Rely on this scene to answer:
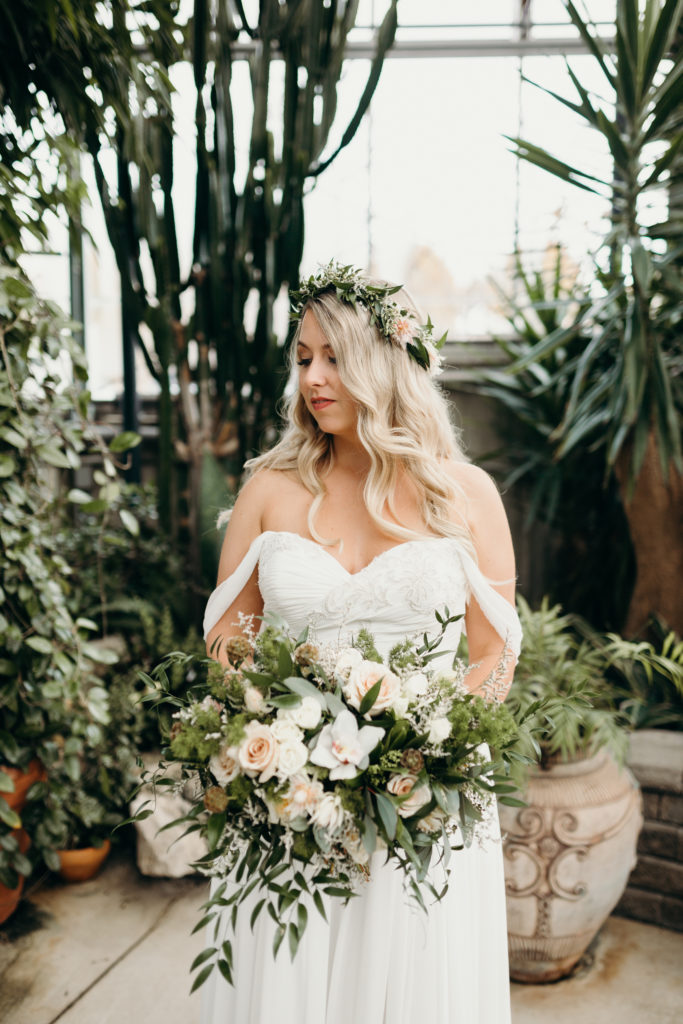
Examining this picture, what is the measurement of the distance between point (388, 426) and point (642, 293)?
58.7 inches

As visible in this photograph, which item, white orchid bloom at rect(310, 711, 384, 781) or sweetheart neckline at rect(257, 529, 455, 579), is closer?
white orchid bloom at rect(310, 711, 384, 781)

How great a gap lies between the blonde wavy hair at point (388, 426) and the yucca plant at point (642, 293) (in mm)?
1199

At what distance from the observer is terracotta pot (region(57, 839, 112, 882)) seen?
2967 millimetres

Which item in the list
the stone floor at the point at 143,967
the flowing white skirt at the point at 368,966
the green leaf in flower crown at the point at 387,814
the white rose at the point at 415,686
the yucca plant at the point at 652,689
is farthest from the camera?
the yucca plant at the point at 652,689

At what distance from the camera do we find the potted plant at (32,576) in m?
2.24

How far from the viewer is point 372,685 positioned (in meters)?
1.17

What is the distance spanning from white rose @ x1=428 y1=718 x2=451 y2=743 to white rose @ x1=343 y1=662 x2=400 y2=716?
0.07m

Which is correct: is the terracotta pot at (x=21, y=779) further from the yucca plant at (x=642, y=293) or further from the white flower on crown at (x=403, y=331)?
the yucca plant at (x=642, y=293)

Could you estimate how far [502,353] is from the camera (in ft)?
13.9

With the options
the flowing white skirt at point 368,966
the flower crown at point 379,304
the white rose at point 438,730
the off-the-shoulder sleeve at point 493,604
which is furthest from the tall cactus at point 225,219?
the white rose at point 438,730

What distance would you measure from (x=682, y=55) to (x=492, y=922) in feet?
9.10

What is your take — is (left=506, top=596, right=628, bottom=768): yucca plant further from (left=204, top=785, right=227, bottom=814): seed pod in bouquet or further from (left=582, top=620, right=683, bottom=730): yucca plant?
(left=204, top=785, right=227, bottom=814): seed pod in bouquet

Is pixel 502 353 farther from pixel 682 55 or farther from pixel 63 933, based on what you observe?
pixel 63 933

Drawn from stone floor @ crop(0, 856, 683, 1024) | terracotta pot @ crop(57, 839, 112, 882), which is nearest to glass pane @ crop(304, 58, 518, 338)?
stone floor @ crop(0, 856, 683, 1024)
